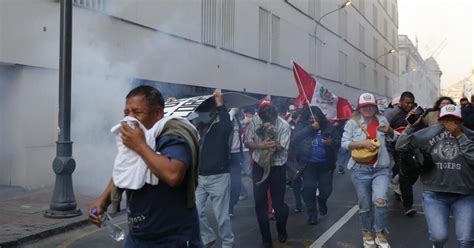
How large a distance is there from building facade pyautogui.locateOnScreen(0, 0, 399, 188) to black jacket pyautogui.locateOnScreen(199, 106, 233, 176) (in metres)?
4.37

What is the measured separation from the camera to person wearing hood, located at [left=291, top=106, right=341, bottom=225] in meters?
5.69

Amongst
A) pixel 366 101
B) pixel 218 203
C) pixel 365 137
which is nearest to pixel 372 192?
pixel 365 137

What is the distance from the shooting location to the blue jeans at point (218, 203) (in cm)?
409

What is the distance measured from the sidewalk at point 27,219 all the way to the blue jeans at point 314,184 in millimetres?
2617

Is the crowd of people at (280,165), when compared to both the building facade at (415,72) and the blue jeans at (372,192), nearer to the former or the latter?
the blue jeans at (372,192)

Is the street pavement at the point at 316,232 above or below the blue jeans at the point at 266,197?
below

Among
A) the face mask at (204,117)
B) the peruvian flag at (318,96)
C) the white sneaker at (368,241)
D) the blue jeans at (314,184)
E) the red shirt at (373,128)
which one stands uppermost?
the peruvian flag at (318,96)

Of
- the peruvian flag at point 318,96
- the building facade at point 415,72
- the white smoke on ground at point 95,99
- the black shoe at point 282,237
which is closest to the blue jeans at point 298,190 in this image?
the peruvian flag at point 318,96

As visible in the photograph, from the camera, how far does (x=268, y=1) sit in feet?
54.4

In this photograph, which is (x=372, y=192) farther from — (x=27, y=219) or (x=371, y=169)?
(x=27, y=219)

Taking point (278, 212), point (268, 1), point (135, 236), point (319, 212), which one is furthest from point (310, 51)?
point (135, 236)

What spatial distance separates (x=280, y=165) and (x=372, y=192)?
869 millimetres

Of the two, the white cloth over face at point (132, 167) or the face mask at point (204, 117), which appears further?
the face mask at point (204, 117)

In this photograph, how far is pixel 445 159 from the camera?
11.1 feet
